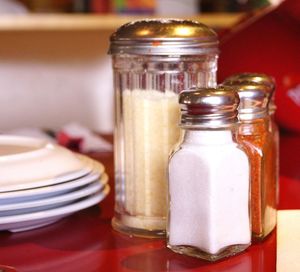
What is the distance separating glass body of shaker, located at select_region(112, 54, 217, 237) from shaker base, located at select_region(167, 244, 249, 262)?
2.3 inches

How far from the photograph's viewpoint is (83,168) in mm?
760

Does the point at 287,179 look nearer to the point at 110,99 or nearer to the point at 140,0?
the point at 140,0

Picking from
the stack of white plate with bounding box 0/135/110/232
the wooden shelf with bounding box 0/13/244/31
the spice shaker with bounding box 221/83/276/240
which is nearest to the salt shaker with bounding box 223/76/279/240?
the spice shaker with bounding box 221/83/276/240

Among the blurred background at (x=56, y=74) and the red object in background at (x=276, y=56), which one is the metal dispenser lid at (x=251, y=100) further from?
the blurred background at (x=56, y=74)

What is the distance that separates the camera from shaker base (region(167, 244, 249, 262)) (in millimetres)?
609

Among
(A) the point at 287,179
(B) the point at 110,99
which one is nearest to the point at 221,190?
(A) the point at 287,179

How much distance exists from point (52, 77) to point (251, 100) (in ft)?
5.39

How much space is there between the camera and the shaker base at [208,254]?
0.61m

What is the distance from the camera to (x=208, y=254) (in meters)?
0.61

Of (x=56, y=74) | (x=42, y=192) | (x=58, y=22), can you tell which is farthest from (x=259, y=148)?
(x=56, y=74)

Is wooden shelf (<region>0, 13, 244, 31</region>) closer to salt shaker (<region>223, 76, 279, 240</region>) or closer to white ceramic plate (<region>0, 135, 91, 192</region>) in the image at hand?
white ceramic plate (<region>0, 135, 91, 192</region>)

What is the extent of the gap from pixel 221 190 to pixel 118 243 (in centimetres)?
12

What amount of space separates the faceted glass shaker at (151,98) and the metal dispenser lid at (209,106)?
0.08 m

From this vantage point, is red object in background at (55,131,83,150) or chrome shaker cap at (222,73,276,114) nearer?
chrome shaker cap at (222,73,276,114)
